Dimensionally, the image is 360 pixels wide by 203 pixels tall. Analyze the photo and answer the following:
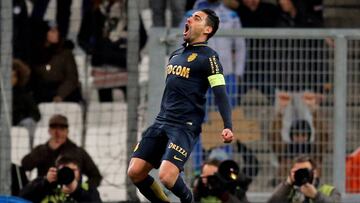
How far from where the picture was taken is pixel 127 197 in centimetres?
1514

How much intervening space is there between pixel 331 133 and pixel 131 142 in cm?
186

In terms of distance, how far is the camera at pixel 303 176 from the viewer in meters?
14.0

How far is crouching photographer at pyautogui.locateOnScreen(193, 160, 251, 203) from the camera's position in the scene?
14.2 metres

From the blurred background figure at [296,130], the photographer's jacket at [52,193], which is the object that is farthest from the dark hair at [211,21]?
the photographer's jacket at [52,193]

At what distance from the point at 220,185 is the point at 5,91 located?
235 centimetres

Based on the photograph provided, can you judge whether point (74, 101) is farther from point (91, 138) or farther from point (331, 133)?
point (331, 133)

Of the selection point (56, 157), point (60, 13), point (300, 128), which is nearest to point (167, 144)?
point (300, 128)

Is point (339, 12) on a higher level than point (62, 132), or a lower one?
higher

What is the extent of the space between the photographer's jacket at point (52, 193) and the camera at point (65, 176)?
5.1 inches

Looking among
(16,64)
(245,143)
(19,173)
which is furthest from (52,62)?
(245,143)

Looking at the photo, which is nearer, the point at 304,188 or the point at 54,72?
the point at 304,188

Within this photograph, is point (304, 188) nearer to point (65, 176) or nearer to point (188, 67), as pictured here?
point (65, 176)

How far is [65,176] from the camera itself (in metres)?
14.0


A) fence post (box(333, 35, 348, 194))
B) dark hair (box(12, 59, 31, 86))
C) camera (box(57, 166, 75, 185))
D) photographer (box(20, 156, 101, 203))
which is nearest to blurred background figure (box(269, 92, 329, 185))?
fence post (box(333, 35, 348, 194))
